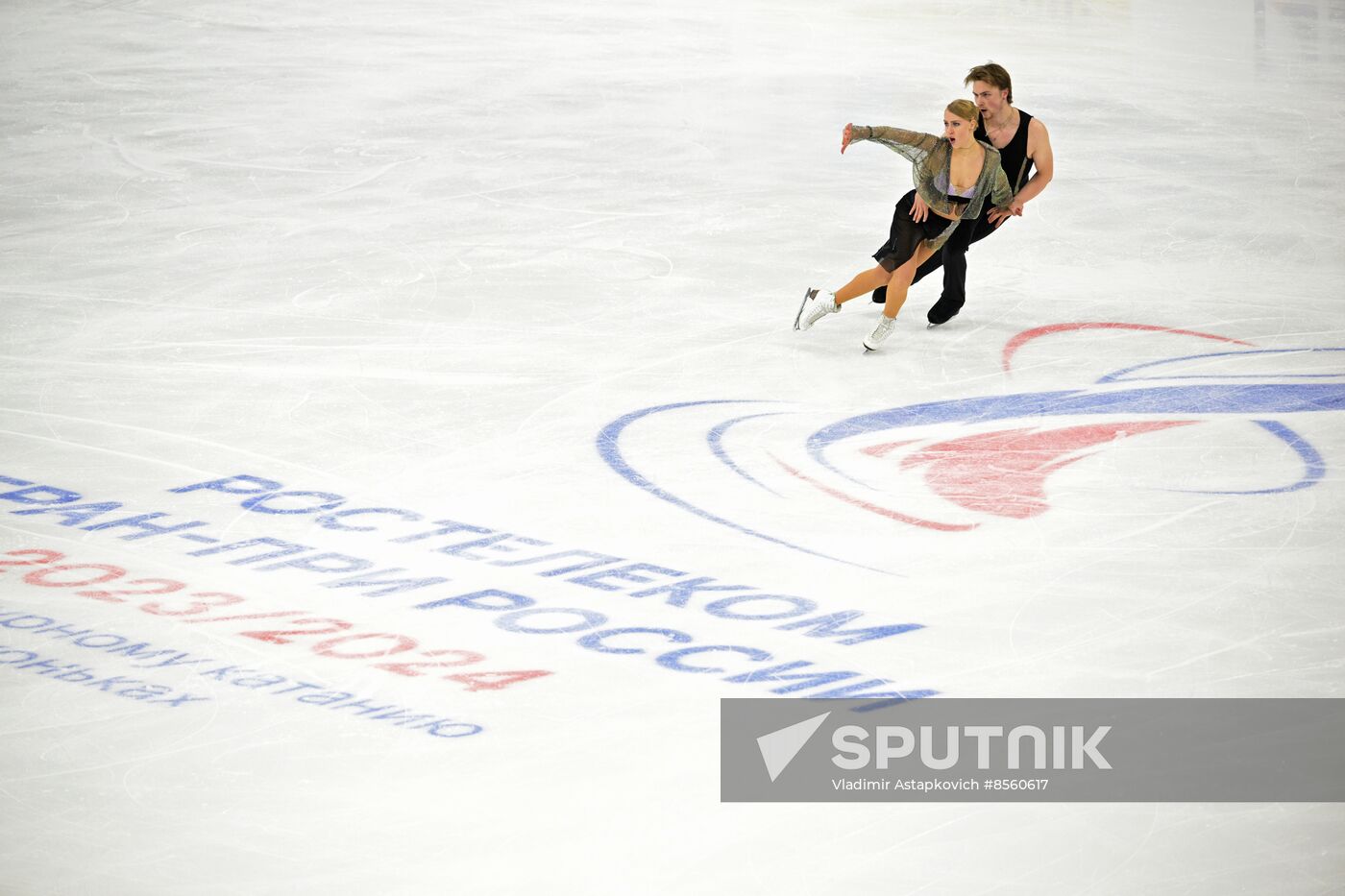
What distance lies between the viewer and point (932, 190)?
619cm

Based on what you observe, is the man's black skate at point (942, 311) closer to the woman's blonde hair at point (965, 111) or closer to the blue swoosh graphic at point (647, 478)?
the woman's blonde hair at point (965, 111)

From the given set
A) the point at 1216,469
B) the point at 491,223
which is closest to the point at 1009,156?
the point at 1216,469

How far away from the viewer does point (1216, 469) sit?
5.14 metres

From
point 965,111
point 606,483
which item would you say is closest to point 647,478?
point 606,483

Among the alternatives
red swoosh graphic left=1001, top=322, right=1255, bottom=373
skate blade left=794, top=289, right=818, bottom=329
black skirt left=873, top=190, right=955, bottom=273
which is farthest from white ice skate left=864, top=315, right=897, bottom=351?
red swoosh graphic left=1001, top=322, right=1255, bottom=373

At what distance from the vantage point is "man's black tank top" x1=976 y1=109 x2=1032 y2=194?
631cm

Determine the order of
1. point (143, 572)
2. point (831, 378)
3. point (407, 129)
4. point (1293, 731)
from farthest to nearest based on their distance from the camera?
point (407, 129)
point (831, 378)
point (143, 572)
point (1293, 731)

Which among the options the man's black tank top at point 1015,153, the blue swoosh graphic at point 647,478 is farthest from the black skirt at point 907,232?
the blue swoosh graphic at point 647,478

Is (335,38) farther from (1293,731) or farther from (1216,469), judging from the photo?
(1293,731)

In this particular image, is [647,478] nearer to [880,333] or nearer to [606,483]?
[606,483]

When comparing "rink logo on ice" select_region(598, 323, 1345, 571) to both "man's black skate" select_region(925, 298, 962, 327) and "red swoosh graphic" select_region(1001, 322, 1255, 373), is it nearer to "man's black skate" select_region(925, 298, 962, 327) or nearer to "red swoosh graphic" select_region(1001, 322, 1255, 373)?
"red swoosh graphic" select_region(1001, 322, 1255, 373)

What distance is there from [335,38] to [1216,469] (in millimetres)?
9245

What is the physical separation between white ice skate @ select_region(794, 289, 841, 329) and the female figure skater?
113mm

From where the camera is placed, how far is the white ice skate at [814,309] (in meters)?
6.56
